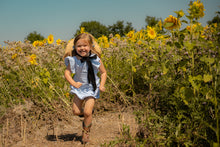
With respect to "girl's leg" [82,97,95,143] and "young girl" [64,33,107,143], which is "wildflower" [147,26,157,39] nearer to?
"young girl" [64,33,107,143]

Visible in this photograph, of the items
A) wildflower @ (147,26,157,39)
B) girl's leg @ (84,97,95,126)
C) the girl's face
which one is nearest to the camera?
girl's leg @ (84,97,95,126)

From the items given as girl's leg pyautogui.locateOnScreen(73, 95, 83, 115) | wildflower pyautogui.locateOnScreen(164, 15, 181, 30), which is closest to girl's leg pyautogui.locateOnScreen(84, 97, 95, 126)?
girl's leg pyautogui.locateOnScreen(73, 95, 83, 115)

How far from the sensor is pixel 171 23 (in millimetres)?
2139

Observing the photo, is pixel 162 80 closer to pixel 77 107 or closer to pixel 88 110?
pixel 88 110

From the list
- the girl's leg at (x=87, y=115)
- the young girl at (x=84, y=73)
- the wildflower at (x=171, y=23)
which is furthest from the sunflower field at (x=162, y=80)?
the young girl at (x=84, y=73)

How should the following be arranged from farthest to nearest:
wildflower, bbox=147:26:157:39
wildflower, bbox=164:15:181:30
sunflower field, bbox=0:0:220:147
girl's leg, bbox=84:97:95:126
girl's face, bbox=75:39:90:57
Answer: wildflower, bbox=147:26:157:39
girl's face, bbox=75:39:90:57
girl's leg, bbox=84:97:95:126
wildflower, bbox=164:15:181:30
sunflower field, bbox=0:0:220:147

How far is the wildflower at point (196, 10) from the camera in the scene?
2.01 metres

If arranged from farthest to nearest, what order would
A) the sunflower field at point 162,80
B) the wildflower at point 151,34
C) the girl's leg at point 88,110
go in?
the wildflower at point 151,34 < the girl's leg at point 88,110 < the sunflower field at point 162,80

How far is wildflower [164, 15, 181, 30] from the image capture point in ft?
7.04

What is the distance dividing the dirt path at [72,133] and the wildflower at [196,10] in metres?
1.29

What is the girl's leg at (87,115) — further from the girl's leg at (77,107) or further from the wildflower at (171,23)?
the wildflower at (171,23)

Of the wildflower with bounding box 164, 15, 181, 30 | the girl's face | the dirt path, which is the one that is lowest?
the dirt path

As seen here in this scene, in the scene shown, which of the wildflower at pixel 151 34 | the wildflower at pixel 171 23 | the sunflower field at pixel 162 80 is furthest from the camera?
the wildflower at pixel 151 34

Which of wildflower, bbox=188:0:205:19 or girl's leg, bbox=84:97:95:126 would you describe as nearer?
wildflower, bbox=188:0:205:19
